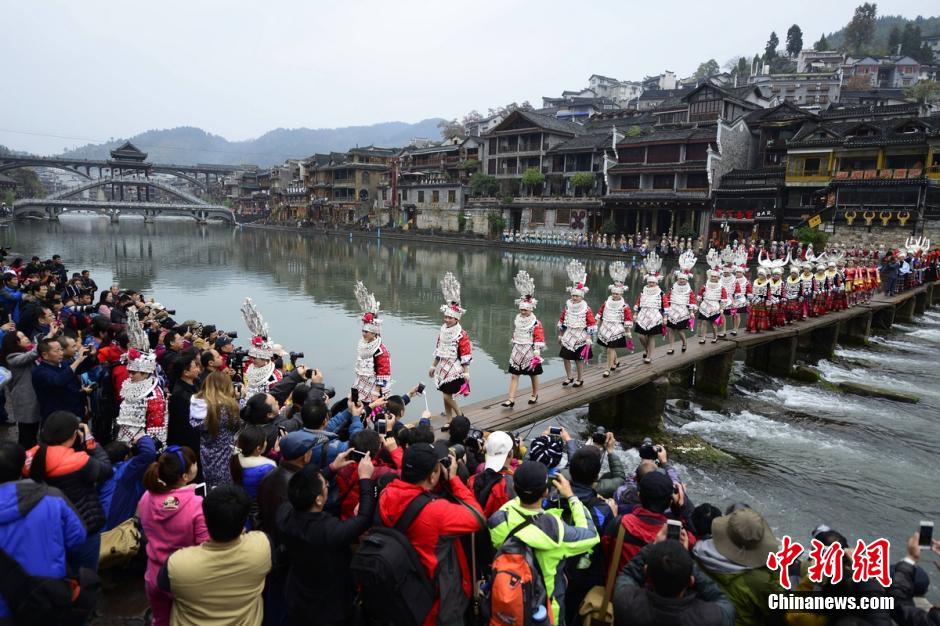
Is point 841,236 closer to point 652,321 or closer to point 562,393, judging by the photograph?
point 652,321

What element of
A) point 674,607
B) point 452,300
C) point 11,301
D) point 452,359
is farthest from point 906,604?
point 11,301

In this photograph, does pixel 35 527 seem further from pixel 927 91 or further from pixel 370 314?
pixel 927 91

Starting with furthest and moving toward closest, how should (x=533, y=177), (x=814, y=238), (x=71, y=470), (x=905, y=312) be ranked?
1. (x=533, y=177)
2. (x=814, y=238)
3. (x=905, y=312)
4. (x=71, y=470)

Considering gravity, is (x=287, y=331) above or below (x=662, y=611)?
below

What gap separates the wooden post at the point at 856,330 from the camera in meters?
21.0

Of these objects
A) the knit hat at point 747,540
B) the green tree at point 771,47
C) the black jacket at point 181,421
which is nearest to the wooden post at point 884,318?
the knit hat at point 747,540

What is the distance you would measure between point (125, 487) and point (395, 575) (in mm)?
2815

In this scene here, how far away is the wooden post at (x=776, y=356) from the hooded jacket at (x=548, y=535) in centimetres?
1549

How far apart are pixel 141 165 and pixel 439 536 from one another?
111 m

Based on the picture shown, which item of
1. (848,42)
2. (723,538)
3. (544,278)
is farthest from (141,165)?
(848,42)

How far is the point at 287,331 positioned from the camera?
19047 mm

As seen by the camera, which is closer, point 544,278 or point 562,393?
point 562,393

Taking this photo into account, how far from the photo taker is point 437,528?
3.31m

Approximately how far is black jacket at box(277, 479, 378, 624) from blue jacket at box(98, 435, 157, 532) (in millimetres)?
1686
